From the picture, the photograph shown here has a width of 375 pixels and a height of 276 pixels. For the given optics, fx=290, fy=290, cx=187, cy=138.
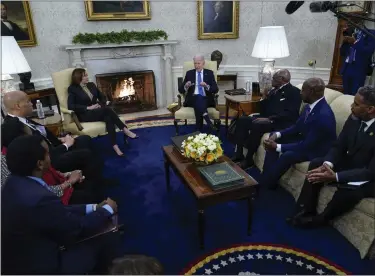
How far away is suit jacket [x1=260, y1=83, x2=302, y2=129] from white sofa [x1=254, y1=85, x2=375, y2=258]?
→ 36 cm

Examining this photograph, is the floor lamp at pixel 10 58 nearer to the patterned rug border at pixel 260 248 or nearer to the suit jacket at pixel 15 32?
the suit jacket at pixel 15 32

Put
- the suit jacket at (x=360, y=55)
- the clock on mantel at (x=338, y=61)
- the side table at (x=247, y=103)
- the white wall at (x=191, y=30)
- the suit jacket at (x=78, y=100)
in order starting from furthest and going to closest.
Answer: the white wall at (x=191, y=30), the clock on mantel at (x=338, y=61), the suit jacket at (x=360, y=55), the side table at (x=247, y=103), the suit jacket at (x=78, y=100)

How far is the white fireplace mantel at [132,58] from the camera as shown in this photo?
5543 mm

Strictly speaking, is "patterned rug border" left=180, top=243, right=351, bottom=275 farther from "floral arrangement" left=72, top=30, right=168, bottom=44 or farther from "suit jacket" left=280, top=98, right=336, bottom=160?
"floral arrangement" left=72, top=30, right=168, bottom=44

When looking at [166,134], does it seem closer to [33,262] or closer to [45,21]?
[45,21]

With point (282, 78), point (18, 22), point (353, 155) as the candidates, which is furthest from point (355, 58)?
point (18, 22)

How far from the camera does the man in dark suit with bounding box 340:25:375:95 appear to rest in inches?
180

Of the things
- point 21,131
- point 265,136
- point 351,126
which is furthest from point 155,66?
point 351,126

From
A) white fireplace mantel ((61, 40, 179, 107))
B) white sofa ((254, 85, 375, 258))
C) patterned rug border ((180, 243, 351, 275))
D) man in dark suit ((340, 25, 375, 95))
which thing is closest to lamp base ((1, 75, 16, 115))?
white fireplace mantel ((61, 40, 179, 107))

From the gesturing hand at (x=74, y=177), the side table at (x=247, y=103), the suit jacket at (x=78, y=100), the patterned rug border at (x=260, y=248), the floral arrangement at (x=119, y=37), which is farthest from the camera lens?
the floral arrangement at (x=119, y=37)

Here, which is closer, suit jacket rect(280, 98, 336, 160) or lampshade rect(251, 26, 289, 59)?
suit jacket rect(280, 98, 336, 160)

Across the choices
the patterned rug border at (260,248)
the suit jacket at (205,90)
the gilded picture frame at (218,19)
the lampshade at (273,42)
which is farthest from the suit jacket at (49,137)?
the gilded picture frame at (218,19)

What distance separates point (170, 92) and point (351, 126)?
4.43 m

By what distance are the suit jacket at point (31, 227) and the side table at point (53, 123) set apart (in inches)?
83.4
